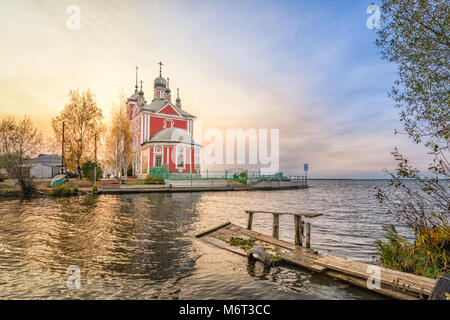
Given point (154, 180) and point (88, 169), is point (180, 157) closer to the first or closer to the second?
point (154, 180)

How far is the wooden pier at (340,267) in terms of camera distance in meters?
4.92

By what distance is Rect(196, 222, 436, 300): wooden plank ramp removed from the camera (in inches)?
193

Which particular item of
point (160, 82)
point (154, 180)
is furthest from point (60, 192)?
point (160, 82)

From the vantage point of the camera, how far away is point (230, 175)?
144ft

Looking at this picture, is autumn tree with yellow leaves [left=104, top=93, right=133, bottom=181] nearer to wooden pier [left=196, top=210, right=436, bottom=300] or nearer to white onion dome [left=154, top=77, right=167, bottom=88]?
white onion dome [left=154, top=77, right=167, bottom=88]

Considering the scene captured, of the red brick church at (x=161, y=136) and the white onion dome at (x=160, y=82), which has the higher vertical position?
the white onion dome at (x=160, y=82)

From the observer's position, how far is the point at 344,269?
5930 millimetres

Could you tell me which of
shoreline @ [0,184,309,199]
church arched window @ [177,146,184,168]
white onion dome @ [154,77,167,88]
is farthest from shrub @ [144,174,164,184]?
white onion dome @ [154,77,167,88]

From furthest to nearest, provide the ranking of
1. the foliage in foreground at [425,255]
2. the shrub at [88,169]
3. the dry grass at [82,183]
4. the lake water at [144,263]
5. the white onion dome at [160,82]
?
the white onion dome at [160,82] < the shrub at [88,169] < the dry grass at [82,183] < the foliage in foreground at [425,255] < the lake water at [144,263]

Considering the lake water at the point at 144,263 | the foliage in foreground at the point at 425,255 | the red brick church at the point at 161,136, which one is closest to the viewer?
the lake water at the point at 144,263

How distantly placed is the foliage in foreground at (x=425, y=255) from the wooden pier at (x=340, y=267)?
38.4 inches

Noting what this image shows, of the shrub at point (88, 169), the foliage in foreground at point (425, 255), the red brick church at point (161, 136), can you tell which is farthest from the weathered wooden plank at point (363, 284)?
A: the shrub at point (88, 169)

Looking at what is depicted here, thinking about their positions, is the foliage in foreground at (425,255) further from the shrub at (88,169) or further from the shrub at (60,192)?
the shrub at (88,169)

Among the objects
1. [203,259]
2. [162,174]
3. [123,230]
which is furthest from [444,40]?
[162,174]
